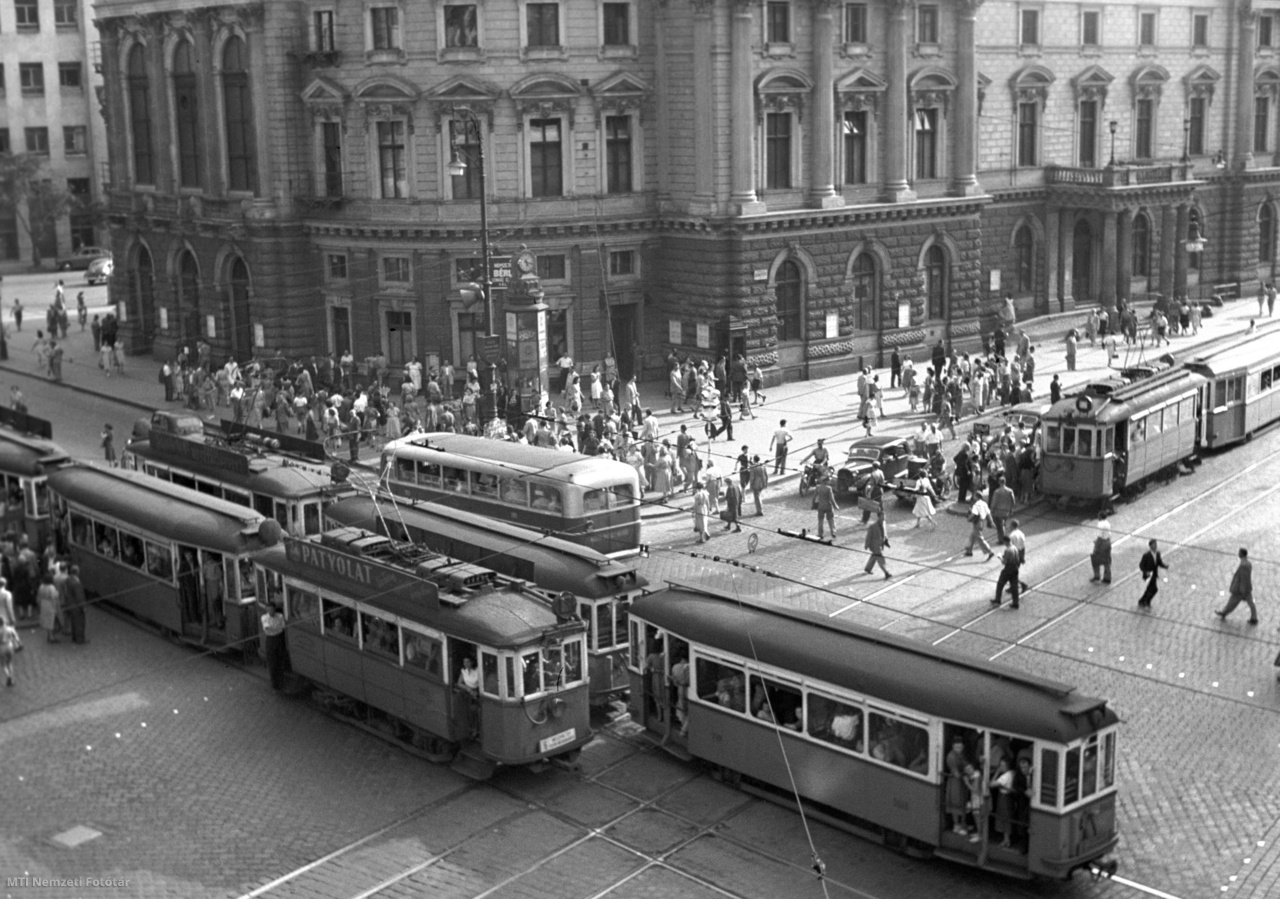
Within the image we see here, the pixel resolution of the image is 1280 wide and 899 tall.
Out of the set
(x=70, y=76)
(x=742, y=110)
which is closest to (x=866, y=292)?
(x=742, y=110)

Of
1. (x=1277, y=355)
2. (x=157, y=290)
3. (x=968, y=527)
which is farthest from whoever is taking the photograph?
(x=157, y=290)

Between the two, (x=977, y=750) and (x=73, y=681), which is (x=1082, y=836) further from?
(x=73, y=681)

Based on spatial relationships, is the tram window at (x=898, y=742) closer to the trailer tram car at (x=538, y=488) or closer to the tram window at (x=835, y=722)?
the tram window at (x=835, y=722)

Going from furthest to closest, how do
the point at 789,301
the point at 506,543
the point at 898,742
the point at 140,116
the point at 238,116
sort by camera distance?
the point at 140,116 → the point at 238,116 → the point at 789,301 → the point at 506,543 → the point at 898,742

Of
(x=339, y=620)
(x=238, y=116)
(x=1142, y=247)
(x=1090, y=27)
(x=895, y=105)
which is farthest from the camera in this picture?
(x=1142, y=247)

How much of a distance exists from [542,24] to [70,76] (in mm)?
51287

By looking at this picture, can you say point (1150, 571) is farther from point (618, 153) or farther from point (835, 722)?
point (618, 153)

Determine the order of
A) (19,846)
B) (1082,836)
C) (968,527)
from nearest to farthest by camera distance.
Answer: (1082,836)
(19,846)
(968,527)

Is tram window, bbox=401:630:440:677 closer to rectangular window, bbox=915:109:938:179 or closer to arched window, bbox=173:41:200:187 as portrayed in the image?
arched window, bbox=173:41:200:187

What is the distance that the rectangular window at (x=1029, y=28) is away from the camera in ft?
223

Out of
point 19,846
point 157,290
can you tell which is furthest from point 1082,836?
point 157,290

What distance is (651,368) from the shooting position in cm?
5731

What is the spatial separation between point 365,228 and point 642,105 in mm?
10236

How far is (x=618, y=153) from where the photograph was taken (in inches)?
2212
